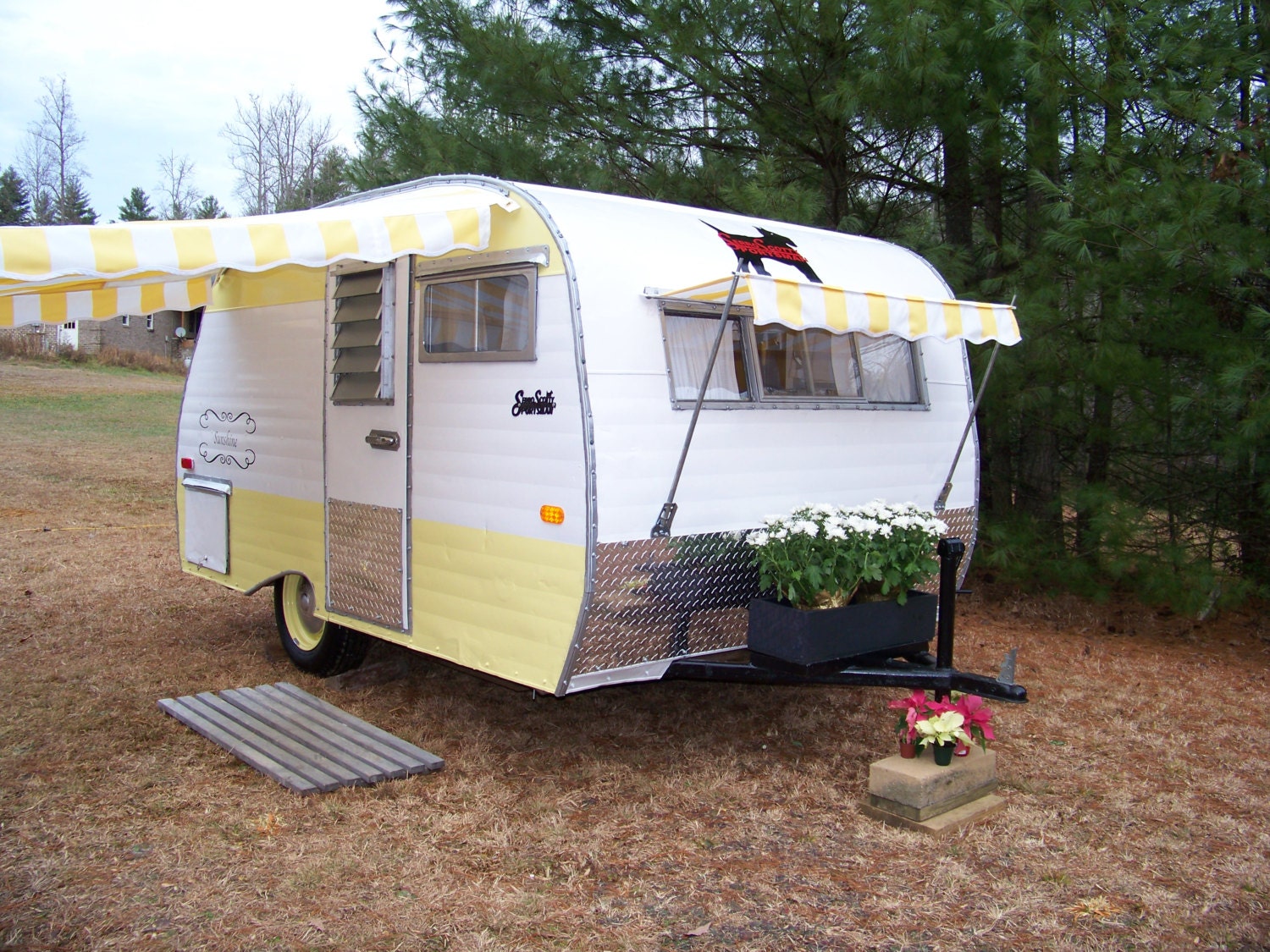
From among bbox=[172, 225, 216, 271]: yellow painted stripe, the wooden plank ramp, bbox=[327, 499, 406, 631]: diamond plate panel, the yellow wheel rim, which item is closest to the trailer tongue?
the wooden plank ramp

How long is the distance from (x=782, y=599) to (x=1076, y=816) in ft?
4.92

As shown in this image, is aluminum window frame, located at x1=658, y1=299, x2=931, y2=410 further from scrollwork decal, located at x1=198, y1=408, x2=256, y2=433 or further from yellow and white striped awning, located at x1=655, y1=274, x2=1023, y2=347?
scrollwork decal, located at x1=198, y1=408, x2=256, y2=433

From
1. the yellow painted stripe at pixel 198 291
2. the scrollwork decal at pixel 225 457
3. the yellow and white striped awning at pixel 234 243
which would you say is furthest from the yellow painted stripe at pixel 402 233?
the yellow painted stripe at pixel 198 291

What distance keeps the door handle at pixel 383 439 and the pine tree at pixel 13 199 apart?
53872 millimetres

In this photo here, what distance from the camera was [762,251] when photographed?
16.9 ft

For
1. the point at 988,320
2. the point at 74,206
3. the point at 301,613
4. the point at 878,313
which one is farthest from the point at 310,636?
the point at 74,206

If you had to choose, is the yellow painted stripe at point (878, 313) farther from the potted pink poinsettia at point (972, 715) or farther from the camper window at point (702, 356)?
the potted pink poinsettia at point (972, 715)

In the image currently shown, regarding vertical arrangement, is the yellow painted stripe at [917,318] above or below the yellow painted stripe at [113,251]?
below

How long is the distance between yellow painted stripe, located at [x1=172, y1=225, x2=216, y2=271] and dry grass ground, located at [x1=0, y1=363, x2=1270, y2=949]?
2.15 meters

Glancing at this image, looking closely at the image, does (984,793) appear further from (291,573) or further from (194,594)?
(194,594)

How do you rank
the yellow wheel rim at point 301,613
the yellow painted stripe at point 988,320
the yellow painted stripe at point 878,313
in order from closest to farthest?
the yellow painted stripe at point 878,313 → the yellow painted stripe at point 988,320 → the yellow wheel rim at point 301,613

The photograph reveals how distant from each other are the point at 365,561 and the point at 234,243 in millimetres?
1806

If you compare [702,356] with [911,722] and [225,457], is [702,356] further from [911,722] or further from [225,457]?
→ [225,457]

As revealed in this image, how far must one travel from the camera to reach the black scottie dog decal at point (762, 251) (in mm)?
5020
